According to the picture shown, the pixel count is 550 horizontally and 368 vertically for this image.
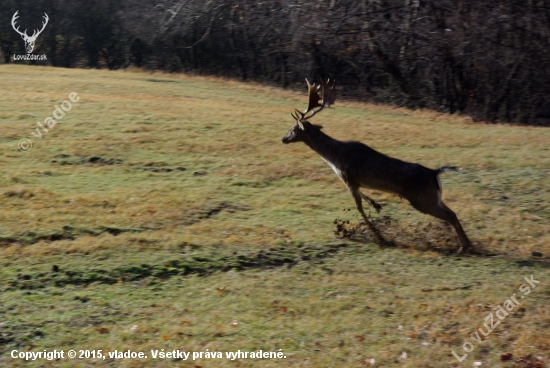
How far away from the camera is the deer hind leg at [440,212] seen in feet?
31.6

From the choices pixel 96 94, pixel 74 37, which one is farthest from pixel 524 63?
pixel 74 37

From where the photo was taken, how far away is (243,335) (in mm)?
7523

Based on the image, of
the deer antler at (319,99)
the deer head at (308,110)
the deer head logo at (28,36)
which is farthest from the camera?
the deer head logo at (28,36)

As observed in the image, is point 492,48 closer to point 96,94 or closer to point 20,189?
point 96,94

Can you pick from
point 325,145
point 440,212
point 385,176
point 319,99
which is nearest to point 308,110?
point 319,99

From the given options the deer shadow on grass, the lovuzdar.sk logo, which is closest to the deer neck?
the deer shadow on grass

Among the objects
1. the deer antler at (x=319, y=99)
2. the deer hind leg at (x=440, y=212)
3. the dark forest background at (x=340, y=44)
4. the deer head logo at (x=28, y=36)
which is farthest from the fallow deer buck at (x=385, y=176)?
the deer head logo at (x=28, y=36)

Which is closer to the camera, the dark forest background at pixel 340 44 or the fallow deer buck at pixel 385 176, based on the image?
the fallow deer buck at pixel 385 176

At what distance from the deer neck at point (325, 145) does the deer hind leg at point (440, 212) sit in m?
1.43

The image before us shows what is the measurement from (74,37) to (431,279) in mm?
29069

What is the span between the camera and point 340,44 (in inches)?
997

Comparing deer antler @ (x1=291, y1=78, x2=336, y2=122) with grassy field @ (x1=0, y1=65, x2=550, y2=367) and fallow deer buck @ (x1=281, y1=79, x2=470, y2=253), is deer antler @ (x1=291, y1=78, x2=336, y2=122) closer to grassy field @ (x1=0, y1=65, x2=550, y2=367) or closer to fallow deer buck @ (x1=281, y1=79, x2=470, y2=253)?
fallow deer buck @ (x1=281, y1=79, x2=470, y2=253)

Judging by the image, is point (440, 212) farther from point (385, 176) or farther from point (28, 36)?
point (28, 36)

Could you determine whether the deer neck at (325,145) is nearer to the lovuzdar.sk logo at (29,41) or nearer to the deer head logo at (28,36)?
the deer head logo at (28,36)
